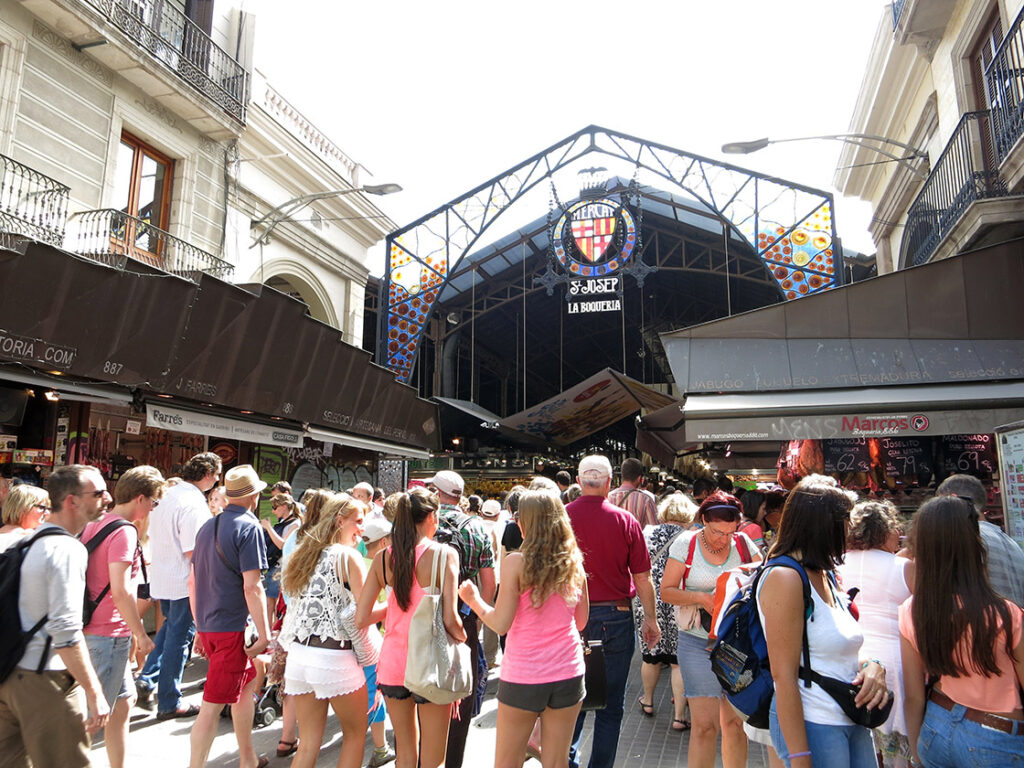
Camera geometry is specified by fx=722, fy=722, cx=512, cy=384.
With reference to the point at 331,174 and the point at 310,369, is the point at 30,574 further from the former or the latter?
the point at 331,174

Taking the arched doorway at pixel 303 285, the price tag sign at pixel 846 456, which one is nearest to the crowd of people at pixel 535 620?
the price tag sign at pixel 846 456

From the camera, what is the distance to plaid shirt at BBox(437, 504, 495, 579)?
4465 mm

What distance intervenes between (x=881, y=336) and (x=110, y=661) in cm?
927

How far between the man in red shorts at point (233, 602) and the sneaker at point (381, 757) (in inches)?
30.4

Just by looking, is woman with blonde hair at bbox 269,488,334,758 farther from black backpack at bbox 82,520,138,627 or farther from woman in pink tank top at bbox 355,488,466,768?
black backpack at bbox 82,520,138,627

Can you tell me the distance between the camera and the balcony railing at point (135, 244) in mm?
10789

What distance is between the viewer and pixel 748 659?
273 cm

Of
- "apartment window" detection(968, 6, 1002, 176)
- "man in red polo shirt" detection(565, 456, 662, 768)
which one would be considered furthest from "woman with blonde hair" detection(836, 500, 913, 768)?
"apartment window" detection(968, 6, 1002, 176)

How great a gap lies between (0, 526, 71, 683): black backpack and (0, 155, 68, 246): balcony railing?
24.8ft

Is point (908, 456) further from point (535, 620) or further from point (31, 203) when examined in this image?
point (31, 203)

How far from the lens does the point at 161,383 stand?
8789 millimetres

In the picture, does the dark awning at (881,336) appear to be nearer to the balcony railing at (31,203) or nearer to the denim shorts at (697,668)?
the denim shorts at (697,668)

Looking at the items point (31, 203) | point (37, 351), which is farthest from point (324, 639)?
point (31, 203)

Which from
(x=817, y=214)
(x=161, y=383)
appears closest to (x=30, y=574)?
(x=161, y=383)
